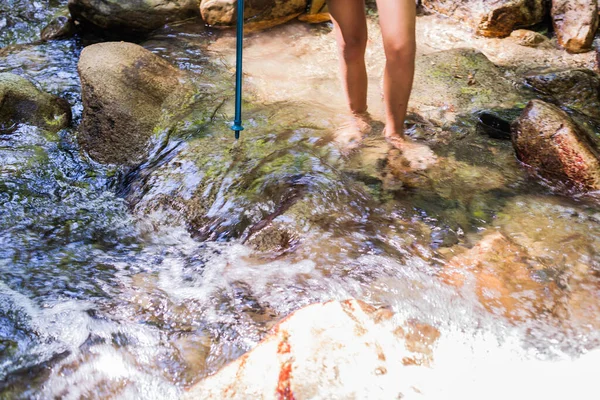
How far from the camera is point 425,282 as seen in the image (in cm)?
230

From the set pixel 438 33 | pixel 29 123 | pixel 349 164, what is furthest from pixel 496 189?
pixel 29 123

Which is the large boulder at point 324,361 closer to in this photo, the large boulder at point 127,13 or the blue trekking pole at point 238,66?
the blue trekking pole at point 238,66

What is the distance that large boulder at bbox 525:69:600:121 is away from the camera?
3924mm

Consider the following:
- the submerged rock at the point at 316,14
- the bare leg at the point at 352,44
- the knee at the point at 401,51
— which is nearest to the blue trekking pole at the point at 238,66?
the bare leg at the point at 352,44

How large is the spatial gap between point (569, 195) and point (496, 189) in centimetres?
39

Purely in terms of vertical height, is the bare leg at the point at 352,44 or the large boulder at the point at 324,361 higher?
the bare leg at the point at 352,44

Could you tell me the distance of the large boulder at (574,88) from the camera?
392 cm

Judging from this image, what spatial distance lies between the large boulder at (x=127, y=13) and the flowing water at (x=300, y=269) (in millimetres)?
2001

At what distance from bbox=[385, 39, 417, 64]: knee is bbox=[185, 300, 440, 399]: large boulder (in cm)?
144

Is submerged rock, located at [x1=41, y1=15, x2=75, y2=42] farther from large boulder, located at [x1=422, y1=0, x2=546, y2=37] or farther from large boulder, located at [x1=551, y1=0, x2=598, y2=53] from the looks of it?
large boulder, located at [x1=551, y1=0, x2=598, y2=53]

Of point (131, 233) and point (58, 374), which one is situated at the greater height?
point (58, 374)

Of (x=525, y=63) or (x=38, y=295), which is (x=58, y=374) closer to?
(x=38, y=295)

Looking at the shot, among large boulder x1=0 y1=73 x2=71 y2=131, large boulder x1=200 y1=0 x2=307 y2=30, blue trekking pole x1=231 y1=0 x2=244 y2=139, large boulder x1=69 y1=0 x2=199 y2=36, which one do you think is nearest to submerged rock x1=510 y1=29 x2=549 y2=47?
large boulder x1=200 y1=0 x2=307 y2=30

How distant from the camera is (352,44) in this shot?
3.17m
